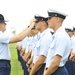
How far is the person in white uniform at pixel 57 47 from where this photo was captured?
5.40 m

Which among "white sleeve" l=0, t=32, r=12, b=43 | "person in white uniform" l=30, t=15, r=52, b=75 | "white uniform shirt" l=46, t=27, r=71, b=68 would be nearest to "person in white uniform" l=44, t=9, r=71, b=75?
"white uniform shirt" l=46, t=27, r=71, b=68

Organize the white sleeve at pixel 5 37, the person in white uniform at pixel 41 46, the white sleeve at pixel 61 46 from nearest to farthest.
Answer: the white sleeve at pixel 61 46 < the person in white uniform at pixel 41 46 < the white sleeve at pixel 5 37

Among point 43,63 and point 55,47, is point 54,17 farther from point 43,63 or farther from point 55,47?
point 43,63

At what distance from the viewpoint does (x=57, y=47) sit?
17.9 ft

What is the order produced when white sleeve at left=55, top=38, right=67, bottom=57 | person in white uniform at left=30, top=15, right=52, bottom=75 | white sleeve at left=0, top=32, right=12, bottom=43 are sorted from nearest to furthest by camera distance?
white sleeve at left=55, top=38, right=67, bottom=57
person in white uniform at left=30, top=15, right=52, bottom=75
white sleeve at left=0, top=32, right=12, bottom=43

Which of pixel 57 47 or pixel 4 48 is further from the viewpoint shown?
pixel 4 48

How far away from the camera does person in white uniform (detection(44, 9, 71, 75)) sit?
213 inches

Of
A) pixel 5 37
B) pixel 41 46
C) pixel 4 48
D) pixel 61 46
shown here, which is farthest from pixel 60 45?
pixel 4 48

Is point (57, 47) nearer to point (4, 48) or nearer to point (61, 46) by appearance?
point (61, 46)

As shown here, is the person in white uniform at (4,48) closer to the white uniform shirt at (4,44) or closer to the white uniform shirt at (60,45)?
the white uniform shirt at (4,44)

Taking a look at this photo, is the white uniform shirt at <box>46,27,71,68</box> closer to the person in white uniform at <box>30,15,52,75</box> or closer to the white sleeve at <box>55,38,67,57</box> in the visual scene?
the white sleeve at <box>55,38,67,57</box>

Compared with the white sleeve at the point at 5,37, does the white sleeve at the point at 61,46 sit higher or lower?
higher

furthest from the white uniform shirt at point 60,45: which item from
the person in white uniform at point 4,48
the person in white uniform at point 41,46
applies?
the person in white uniform at point 4,48

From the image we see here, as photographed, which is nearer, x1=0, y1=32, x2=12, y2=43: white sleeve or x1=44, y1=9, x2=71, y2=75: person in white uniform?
x1=44, y1=9, x2=71, y2=75: person in white uniform
